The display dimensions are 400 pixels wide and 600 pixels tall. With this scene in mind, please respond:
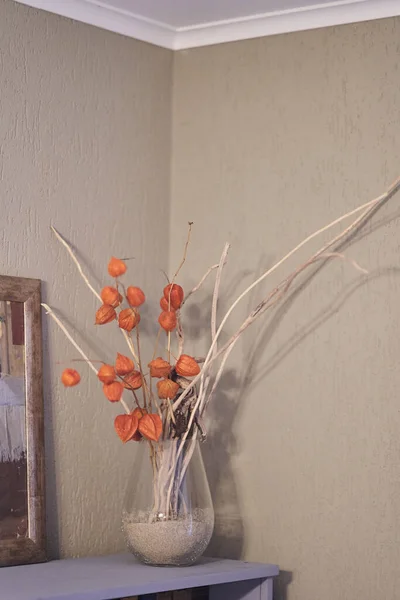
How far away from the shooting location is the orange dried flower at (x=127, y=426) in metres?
1.79

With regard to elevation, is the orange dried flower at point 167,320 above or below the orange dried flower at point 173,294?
below

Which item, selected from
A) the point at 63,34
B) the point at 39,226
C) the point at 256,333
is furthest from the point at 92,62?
the point at 256,333

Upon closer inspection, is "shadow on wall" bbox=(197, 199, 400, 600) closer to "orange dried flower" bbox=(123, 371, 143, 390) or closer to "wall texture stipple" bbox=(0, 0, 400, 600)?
"wall texture stipple" bbox=(0, 0, 400, 600)

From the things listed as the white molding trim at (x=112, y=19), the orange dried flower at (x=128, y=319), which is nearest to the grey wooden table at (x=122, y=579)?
the orange dried flower at (x=128, y=319)

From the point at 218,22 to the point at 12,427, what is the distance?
1.03 metres

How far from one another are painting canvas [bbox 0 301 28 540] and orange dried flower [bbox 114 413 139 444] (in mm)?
214

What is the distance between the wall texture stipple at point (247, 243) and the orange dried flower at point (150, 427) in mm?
265

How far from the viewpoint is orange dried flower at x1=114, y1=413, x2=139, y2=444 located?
1.79 meters

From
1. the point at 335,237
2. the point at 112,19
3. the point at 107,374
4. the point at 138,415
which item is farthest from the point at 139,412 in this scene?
the point at 112,19

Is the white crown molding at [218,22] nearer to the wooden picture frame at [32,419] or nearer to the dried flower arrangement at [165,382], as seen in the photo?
the dried flower arrangement at [165,382]

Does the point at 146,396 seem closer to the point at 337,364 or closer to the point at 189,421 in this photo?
the point at 189,421

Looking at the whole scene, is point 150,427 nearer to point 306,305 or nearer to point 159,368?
point 159,368

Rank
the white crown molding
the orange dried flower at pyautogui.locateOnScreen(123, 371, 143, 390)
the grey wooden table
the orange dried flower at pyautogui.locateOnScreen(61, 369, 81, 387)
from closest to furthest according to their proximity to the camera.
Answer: the grey wooden table
the orange dried flower at pyautogui.locateOnScreen(61, 369, 81, 387)
the orange dried flower at pyautogui.locateOnScreen(123, 371, 143, 390)
the white crown molding

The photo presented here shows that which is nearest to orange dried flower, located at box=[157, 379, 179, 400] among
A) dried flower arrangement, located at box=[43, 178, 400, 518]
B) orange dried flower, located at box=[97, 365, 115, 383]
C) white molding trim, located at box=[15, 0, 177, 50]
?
dried flower arrangement, located at box=[43, 178, 400, 518]
